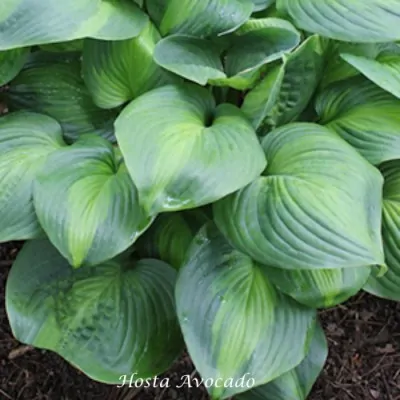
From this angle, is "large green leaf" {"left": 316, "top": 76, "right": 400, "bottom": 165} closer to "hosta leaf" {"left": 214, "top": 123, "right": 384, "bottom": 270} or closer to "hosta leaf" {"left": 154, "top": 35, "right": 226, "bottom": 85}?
"hosta leaf" {"left": 214, "top": 123, "right": 384, "bottom": 270}

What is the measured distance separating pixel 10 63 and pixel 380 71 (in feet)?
1.84

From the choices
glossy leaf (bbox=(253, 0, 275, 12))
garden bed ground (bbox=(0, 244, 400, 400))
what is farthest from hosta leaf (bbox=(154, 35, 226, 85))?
garden bed ground (bbox=(0, 244, 400, 400))

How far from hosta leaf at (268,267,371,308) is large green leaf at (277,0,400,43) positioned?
329mm

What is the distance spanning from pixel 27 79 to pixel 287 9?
0.44m

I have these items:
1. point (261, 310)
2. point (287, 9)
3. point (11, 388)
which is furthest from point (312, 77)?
point (11, 388)

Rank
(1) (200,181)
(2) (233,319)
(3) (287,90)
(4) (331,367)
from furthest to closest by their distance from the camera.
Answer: (4) (331,367) < (3) (287,90) < (2) (233,319) < (1) (200,181)

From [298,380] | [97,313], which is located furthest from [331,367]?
[97,313]

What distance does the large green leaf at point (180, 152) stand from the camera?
79 cm

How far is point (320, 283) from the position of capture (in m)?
0.91

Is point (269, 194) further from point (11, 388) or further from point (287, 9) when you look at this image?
point (11, 388)

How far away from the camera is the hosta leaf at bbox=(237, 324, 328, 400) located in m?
1.03

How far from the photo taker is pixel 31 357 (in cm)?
131

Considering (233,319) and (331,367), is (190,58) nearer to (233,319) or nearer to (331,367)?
(233,319)

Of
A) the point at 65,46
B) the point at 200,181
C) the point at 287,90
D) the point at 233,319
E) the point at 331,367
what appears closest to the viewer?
the point at 200,181
